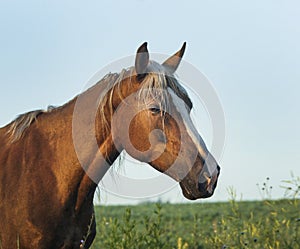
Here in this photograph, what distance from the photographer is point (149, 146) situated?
200 inches

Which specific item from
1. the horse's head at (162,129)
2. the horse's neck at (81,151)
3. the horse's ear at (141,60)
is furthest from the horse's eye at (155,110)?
the horse's neck at (81,151)

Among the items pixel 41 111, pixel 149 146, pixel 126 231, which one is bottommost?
pixel 126 231

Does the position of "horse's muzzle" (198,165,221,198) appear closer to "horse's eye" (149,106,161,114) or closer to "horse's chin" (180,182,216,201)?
"horse's chin" (180,182,216,201)

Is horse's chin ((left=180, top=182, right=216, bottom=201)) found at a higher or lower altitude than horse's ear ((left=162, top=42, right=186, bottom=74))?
lower

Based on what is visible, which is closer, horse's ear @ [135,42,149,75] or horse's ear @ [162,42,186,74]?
horse's ear @ [135,42,149,75]

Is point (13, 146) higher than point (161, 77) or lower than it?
lower

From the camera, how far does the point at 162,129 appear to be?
4.95m

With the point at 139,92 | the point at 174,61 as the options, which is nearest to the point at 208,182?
the point at 139,92

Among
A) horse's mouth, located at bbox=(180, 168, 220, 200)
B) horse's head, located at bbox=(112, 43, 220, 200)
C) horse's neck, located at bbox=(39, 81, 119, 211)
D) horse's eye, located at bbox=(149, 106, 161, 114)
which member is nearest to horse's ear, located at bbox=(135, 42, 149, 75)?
horse's head, located at bbox=(112, 43, 220, 200)

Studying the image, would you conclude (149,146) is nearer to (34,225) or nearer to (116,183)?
(116,183)

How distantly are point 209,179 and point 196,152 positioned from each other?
0.24 meters

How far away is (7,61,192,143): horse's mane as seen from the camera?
198 inches

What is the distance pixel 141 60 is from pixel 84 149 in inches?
37.2

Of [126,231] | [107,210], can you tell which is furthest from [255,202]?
[126,231]
